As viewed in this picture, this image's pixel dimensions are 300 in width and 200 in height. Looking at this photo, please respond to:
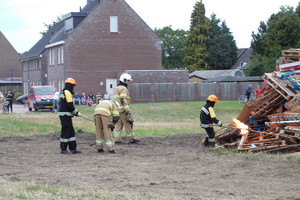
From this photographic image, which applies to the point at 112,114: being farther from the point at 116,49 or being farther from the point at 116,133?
the point at 116,49

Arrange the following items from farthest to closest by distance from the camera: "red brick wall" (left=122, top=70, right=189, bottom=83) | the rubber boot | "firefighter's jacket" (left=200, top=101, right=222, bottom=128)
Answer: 1. "red brick wall" (left=122, top=70, right=189, bottom=83)
2. "firefighter's jacket" (left=200, top=101, right=222, bottom=128)
3. the rubber boot

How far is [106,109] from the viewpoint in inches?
633

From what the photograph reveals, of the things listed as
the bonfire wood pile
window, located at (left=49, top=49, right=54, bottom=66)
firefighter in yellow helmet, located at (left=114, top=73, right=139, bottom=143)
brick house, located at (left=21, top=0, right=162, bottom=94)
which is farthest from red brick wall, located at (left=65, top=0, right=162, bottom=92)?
the bonfire wood pile

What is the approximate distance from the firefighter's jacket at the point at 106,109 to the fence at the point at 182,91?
38559mm

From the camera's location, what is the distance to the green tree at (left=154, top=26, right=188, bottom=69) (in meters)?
103

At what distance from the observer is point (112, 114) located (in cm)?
1625

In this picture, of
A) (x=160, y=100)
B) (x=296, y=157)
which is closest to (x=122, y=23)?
(x=160, y=100)

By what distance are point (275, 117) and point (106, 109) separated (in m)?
4.40

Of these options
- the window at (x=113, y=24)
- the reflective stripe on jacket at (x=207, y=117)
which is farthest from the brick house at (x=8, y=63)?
the reflective stripe on jacket at (x=207, y=117)

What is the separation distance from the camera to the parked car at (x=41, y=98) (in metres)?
42.4

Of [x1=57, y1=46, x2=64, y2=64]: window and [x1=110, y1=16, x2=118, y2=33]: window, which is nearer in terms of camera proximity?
[x1=110, y1=16, x2=118, y2=33]: window

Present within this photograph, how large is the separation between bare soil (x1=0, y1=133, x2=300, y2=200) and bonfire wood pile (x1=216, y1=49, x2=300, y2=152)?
3.36 ft

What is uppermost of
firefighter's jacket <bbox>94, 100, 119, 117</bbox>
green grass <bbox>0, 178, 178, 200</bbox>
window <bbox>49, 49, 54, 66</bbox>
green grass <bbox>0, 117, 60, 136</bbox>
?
window <bbox>49, 49, 54, 66</bbox>

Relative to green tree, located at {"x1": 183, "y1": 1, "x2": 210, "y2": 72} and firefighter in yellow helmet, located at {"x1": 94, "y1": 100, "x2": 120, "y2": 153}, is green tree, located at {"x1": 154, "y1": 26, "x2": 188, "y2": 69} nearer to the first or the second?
green tree, located at {"x1": 183, "y1": 1, "x2": 210, "y2": 72}
